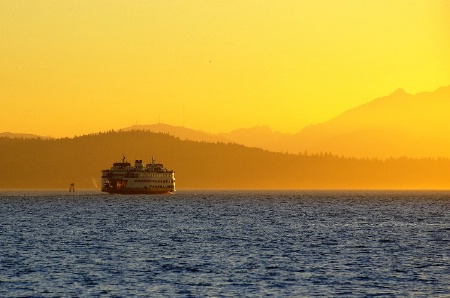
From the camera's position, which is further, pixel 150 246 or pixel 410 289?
pixel 150 246

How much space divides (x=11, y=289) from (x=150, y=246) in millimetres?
39322

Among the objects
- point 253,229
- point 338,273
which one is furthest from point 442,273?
point 253,229

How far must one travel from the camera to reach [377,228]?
490 ft

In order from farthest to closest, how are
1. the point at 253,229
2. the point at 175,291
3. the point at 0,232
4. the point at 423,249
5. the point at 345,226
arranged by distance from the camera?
the point at 345,226, the point at 253,229, the point at 0,232, the point at 423,249, the point at 175,291

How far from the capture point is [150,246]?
107438 mm

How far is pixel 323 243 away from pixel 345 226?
41889mm

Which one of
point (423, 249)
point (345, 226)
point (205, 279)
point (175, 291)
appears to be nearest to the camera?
point (175, 291)

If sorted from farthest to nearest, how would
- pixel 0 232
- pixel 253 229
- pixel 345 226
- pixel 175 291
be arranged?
1. pixel 345 226
2. pixel 253 229
3. pixel 0 232
4. pixel 175 291

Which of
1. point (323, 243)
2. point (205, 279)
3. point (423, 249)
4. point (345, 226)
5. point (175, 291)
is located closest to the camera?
point (175, 291)

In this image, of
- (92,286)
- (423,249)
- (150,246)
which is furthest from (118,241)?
(92,286)

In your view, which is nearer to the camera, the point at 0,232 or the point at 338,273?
the point at 338,273

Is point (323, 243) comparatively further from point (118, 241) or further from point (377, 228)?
point (377, 228)

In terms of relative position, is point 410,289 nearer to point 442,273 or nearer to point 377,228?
point 442,273

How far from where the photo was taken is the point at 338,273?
260ft
